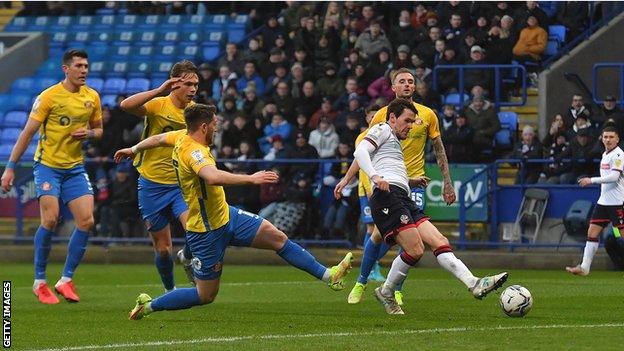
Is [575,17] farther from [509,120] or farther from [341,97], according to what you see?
[341,97]

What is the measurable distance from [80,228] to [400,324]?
4.21m

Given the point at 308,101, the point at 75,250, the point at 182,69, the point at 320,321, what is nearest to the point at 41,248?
the point at 75,250

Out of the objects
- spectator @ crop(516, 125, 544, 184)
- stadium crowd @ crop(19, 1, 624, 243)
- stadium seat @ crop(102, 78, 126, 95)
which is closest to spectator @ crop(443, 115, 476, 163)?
stadium crowd @ crop(19, 1, 624, 243)

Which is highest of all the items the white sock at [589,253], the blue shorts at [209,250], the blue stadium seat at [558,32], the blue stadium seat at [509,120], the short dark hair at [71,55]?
the short dark hair at [71,55]

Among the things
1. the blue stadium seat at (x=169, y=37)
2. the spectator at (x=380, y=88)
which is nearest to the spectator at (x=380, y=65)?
the spectator at (x=380, y=88)

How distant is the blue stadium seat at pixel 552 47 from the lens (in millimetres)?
25938

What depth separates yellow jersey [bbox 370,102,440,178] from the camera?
14.8 meters

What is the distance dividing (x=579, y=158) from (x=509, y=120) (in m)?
2.75

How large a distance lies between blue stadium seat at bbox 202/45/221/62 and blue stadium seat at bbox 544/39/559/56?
775cm

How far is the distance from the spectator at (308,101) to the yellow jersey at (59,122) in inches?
423

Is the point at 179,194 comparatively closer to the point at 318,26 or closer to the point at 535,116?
the point at 535,116

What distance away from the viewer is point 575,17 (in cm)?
2605

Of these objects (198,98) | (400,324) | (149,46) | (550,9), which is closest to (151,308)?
(400,324)

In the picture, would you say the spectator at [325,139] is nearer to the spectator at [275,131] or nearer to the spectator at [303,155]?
the spectator at [303,155]
